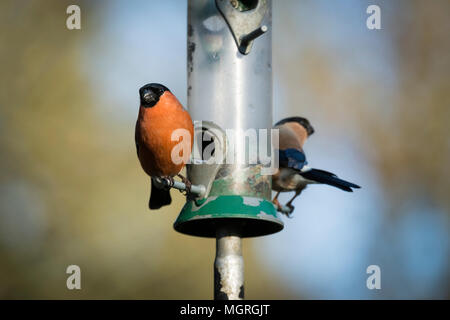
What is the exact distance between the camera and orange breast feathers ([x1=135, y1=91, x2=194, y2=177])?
6.30 meters

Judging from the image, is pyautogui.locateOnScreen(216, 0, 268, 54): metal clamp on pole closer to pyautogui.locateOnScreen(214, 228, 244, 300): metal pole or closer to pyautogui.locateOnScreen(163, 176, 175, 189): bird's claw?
pyautogui.locateOnScreen(163, 176, 175, 189): bird's claw

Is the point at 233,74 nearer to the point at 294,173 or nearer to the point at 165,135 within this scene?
the point at 165,135

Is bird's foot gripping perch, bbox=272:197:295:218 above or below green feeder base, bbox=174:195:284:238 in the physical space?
above

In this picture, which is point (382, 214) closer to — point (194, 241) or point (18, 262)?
point (194, 241)

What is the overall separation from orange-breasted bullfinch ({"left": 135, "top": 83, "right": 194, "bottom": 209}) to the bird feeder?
0.25 metres

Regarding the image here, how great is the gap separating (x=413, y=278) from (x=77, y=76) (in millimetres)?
4254

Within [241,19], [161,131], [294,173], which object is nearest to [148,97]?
[161,131]

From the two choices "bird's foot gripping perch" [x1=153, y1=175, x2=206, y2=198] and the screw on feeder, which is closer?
"bird's foot gripping perch" [x1=153, y1=175, x2=206, y2=198]

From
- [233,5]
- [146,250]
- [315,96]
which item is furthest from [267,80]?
[315,96]

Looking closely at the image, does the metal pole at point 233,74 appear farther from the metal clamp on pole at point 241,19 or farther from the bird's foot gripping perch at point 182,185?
the bird's foot gripping perch at point 182,185

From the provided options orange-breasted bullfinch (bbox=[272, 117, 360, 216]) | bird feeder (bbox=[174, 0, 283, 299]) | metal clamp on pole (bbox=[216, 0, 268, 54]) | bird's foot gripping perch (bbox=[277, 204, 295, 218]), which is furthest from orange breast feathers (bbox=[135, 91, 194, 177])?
orange-breasted bullfinch (bbox=[272, 117, 360, 216])

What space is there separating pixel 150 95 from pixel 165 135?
11.1 inches

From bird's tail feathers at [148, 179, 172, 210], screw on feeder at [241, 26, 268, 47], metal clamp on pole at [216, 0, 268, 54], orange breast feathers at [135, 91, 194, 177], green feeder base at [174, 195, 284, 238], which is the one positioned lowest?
green feeder base at [174, 195, 284, 238]

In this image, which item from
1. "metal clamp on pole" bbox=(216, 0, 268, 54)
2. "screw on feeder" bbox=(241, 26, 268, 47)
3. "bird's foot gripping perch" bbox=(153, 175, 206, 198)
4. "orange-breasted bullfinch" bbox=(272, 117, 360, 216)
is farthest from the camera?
"orange-breasted bullfinch" bbox=(272, 117, 360, 216)
